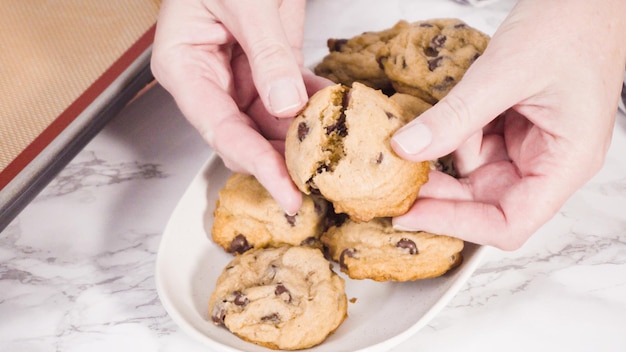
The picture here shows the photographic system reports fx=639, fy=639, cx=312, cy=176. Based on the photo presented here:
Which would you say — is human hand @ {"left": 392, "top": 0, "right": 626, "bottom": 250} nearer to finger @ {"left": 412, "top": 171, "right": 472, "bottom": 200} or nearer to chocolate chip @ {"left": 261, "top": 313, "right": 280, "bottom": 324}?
finger @ {"left": 412, "top": 171, "right": 472, "bottom": 200}

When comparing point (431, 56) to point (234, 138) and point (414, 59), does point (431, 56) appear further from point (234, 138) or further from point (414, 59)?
point (234, 138)

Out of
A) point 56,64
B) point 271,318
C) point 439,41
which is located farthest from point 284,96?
point 56,64

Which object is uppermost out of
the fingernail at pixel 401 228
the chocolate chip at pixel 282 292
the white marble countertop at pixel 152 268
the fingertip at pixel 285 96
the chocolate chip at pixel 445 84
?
the fingertip at pixel 285 96

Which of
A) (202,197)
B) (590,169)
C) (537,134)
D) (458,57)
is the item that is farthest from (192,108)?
(590,169)

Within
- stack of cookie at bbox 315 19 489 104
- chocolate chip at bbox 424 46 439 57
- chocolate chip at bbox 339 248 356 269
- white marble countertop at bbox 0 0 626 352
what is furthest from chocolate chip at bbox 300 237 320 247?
chocolate chip at bbox 424 46 439 57

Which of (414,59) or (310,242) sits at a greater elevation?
(414,59)

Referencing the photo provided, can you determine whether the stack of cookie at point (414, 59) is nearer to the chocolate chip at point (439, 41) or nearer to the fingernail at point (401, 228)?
the chocolate chip at point (439, 41)

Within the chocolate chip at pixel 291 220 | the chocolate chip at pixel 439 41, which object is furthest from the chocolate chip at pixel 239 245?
the chocolate chip at pixel 439 41
